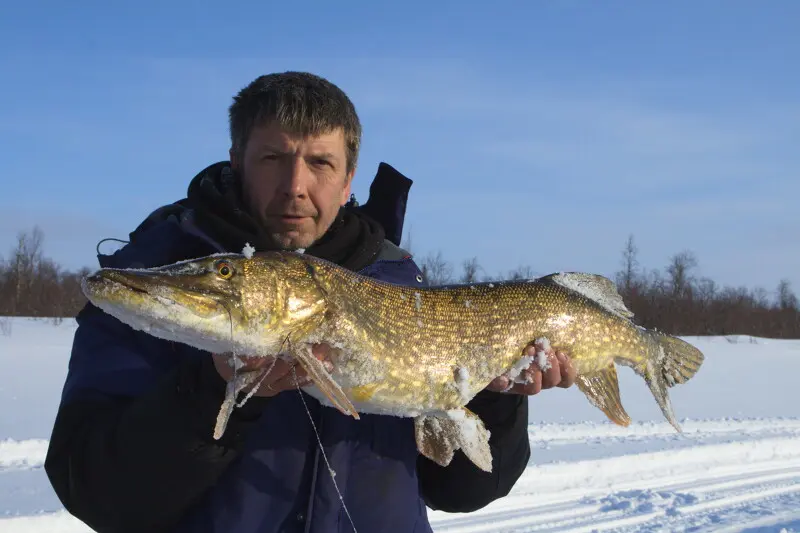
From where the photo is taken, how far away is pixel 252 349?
1885mm

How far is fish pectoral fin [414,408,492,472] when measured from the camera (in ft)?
7.44

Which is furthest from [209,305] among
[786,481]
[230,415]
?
[786,481]

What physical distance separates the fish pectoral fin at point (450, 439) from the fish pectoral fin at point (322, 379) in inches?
17.6

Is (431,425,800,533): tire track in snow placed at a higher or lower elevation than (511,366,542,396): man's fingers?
lower

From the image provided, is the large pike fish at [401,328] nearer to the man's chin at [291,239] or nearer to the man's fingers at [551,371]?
the man's fingers at [551,371]

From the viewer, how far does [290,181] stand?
7.28ft

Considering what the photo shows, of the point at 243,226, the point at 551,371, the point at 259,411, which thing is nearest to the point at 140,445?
the point at 259,411

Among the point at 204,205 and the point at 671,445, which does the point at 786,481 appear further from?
the point at 204,205

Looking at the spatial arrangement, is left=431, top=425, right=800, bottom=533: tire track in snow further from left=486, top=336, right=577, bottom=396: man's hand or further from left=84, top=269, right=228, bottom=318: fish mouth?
left=84, top=269, right=228, bottom=318: fish mouth

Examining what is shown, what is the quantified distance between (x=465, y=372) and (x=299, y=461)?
664 millimetres

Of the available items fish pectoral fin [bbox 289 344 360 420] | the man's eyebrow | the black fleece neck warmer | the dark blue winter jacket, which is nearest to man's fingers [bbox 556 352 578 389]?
the dark blue winter jacket

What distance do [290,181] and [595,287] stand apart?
145 cm

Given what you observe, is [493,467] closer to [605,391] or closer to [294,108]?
[605,391]

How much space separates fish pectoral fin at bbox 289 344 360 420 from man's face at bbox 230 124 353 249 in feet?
1.72
